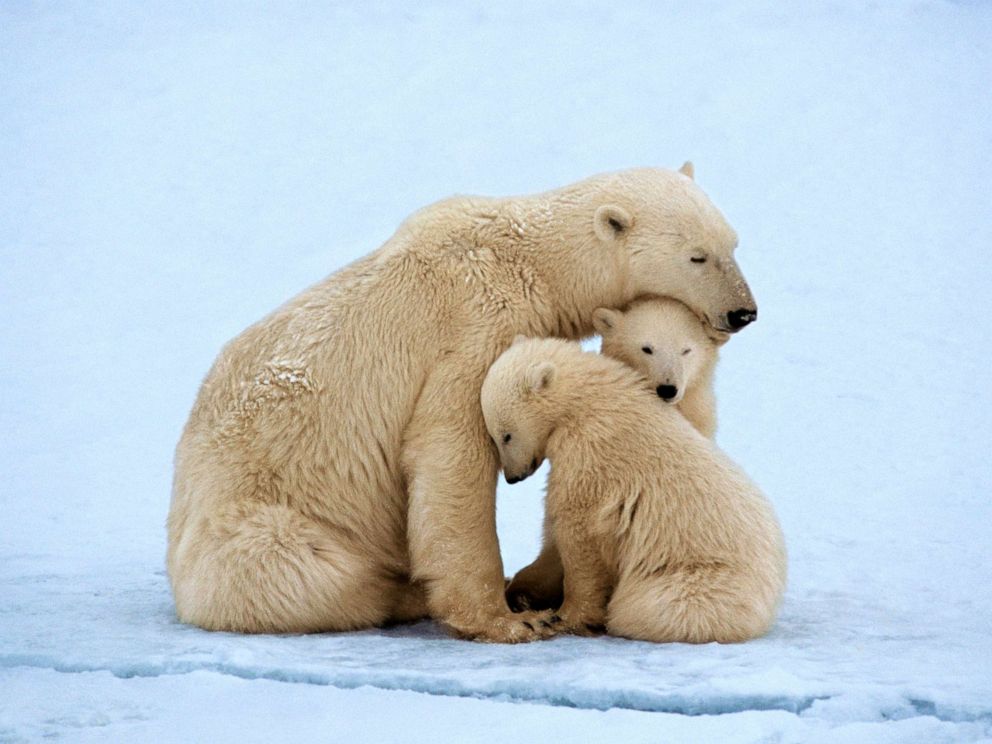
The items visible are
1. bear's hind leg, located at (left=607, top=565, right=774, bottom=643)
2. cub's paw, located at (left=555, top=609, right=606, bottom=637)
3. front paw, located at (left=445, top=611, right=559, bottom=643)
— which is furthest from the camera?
cub's paw, located at (left=555, top=609, right=606, bottom=637)

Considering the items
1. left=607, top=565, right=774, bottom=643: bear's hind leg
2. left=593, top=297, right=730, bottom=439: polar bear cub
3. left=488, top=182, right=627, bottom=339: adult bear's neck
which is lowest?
left=607, top=565, right=774, bottom=643: bear's hind leg

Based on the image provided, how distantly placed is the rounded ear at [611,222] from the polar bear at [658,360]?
12.6 inches

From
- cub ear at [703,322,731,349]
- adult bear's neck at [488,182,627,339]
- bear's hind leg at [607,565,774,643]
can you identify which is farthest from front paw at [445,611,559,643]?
cub ear at [703,322,731,349]

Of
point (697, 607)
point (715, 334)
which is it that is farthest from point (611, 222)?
point (697, 607)

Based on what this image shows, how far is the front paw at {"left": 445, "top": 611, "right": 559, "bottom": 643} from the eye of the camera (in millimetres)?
5559

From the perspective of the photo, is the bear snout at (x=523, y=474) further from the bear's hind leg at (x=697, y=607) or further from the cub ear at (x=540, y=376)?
the bear's hind leg at (x=697, y=607)

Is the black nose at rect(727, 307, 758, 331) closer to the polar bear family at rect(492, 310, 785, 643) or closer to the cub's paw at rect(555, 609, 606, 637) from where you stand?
the polar bear family at rect(492, 310, 785, 643)

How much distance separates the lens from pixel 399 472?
19.4 feet

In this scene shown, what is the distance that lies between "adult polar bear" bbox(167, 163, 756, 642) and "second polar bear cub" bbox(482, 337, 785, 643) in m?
0.21

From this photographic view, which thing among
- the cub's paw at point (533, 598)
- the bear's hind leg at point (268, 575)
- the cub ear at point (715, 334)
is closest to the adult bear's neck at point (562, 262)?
the cub ear at point (715, 334)

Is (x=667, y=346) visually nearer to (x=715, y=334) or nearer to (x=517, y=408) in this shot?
(x=715, y=334)

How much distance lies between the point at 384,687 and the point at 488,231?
209cm

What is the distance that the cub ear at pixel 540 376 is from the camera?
18.4 feet

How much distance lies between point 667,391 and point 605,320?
433mm
